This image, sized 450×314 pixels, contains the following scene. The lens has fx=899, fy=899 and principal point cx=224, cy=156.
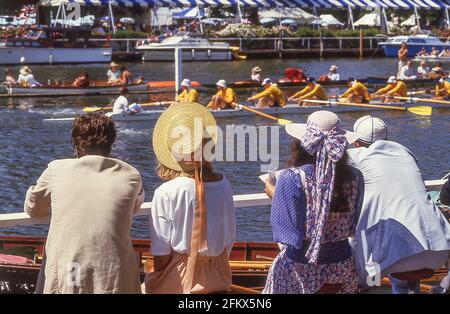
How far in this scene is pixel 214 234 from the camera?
5.11 m

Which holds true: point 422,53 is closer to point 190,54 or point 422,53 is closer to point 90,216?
point 190,54

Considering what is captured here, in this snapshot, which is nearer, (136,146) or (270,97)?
(136,146)

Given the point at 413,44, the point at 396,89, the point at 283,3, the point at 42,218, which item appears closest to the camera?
the point at 42,218

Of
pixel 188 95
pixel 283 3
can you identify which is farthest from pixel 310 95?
pixel 283 3

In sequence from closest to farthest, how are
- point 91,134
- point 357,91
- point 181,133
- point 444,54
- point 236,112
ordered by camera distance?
point 91,134 → point 181,133 → point 236,112 → point 357,91 → point 444,54

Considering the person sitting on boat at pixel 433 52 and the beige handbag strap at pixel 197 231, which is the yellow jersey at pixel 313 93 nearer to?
the beige handbag strap at pixel 197 231

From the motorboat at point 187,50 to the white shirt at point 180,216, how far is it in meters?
47.1

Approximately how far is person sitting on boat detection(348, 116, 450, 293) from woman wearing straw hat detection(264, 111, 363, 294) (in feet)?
Answer: 0.89

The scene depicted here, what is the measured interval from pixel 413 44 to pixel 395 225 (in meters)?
54.5

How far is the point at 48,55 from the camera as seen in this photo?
47.7 meters

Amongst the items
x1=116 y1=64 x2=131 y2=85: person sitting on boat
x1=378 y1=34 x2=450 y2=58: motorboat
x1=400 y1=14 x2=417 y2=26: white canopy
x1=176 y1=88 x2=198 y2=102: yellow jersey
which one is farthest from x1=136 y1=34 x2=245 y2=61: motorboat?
x1=400 y1=14 x2=417 y2=26: white canopy
